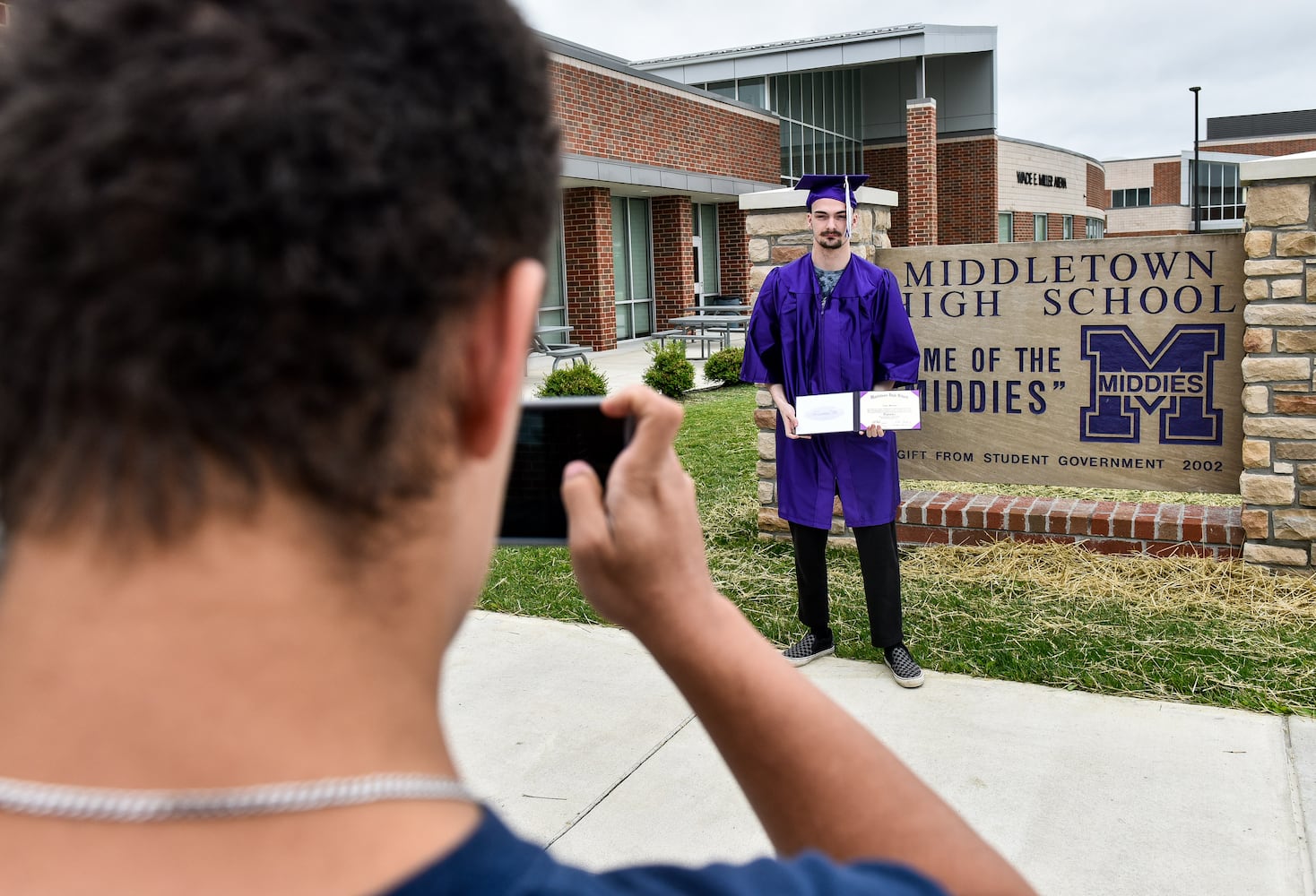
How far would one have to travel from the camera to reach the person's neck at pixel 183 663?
0.62 metres

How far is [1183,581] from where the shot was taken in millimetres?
5621

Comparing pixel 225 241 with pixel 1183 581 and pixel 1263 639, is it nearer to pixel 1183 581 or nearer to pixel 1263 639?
pixel 1263 639

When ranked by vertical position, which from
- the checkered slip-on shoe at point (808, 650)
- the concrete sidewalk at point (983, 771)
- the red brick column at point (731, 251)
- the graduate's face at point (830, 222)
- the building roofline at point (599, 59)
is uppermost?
the building roofline at point (599, 59)

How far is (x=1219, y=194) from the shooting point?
63.5 metres

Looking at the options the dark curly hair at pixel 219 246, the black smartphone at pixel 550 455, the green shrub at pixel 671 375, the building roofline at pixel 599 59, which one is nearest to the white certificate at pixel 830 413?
the black smartphone at pixel 550 455

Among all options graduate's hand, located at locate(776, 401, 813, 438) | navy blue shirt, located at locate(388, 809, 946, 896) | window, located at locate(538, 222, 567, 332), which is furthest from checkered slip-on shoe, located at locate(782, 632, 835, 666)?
window, located at locate(538, 222, 567, 332)

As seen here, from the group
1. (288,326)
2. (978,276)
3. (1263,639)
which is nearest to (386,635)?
(288,326)

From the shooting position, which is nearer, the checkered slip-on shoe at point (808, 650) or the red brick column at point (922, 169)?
the checkered slip-on shoe at point (808, 650)

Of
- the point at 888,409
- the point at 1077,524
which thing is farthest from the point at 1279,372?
the point at 888,409

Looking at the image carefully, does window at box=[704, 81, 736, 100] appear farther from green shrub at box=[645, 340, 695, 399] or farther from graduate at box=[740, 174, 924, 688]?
graduate at box=[740, 174, 924, 688]

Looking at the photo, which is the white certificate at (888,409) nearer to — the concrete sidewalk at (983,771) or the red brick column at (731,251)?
the concrete sidewalk at (983,771)

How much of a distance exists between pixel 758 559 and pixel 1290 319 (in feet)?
9.67

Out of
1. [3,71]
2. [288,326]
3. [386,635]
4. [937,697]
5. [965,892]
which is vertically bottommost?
[937,697]

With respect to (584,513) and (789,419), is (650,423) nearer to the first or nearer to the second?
(584,513)
